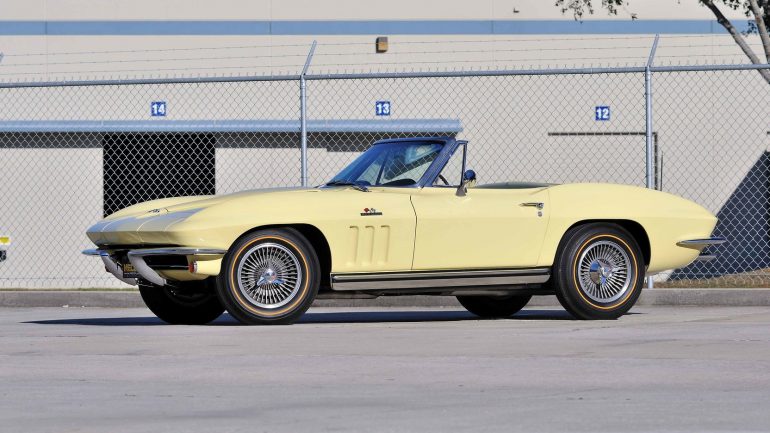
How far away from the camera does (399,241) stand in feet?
33.4

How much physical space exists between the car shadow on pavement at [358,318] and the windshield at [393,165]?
1095 millimetres

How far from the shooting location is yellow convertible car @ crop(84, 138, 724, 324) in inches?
391

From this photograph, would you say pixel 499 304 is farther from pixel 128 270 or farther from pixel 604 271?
pixel 128 270

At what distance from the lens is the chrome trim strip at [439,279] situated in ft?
33.3

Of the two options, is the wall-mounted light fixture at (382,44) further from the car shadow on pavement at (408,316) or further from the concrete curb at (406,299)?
the car shadow on pavement at (408,316)

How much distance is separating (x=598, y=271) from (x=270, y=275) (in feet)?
8.01

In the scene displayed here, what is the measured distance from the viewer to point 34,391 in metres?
6.53

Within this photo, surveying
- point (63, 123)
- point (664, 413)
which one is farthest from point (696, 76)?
point (664, 413)

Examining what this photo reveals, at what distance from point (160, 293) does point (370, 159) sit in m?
1.86

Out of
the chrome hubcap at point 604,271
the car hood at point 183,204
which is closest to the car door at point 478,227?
the chrome hubcap at point 604,271

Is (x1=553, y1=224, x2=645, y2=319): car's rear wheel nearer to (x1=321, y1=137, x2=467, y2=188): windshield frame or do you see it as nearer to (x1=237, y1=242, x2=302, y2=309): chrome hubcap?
(x1=321, y1=137, x2=467, y2=188): windshield frame

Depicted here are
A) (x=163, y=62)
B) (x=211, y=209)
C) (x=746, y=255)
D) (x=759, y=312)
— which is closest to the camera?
(x=211, y=209)

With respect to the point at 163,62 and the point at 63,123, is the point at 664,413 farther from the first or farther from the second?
the point at 163,62

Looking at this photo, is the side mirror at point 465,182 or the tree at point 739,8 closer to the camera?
the side mirror at point 465,182
